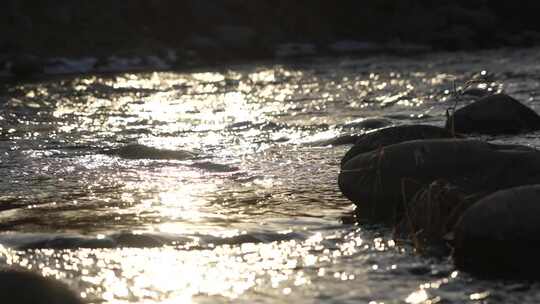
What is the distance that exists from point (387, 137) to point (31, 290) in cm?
379

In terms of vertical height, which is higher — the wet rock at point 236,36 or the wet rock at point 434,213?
the wet rock at point 236,36

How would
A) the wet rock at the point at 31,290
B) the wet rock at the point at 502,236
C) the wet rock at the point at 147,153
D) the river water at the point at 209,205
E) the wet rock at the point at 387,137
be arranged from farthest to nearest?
the wet rock at the point at 147,153 < the wet rock at the point at 387,137 < the wet rock at the point at 502,236 < the river water at the point at 209,205 < the wet rock at the point at 31,290

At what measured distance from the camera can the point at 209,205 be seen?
7.29 metres

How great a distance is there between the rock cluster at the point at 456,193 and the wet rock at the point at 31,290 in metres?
2.21

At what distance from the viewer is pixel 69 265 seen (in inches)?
221

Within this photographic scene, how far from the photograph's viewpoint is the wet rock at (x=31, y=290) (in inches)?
180

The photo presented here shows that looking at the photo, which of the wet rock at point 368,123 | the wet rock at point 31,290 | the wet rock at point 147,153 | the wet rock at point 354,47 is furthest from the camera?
the wet rock at point 354,47

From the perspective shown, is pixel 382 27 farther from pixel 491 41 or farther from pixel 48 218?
pixel 48 218

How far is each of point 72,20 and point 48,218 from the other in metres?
23.6

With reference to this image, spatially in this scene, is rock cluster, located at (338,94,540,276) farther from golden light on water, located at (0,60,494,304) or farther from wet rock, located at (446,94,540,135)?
wet rock, located at (446,94,540,135)

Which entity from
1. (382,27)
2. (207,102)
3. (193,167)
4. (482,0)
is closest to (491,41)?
(382,27)

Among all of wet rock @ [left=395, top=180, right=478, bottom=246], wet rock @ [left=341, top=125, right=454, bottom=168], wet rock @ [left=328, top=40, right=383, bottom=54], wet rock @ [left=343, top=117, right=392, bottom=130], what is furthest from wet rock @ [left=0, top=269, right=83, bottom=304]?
wet rock @ [left=328, top=40, right=383, bottom=54]

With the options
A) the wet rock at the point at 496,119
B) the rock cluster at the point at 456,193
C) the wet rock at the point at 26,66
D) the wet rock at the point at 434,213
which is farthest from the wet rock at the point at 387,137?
the wet rock at the point at 26,66

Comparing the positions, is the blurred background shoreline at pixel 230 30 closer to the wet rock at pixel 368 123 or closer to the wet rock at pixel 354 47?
the wet rock at pixel 354 47
